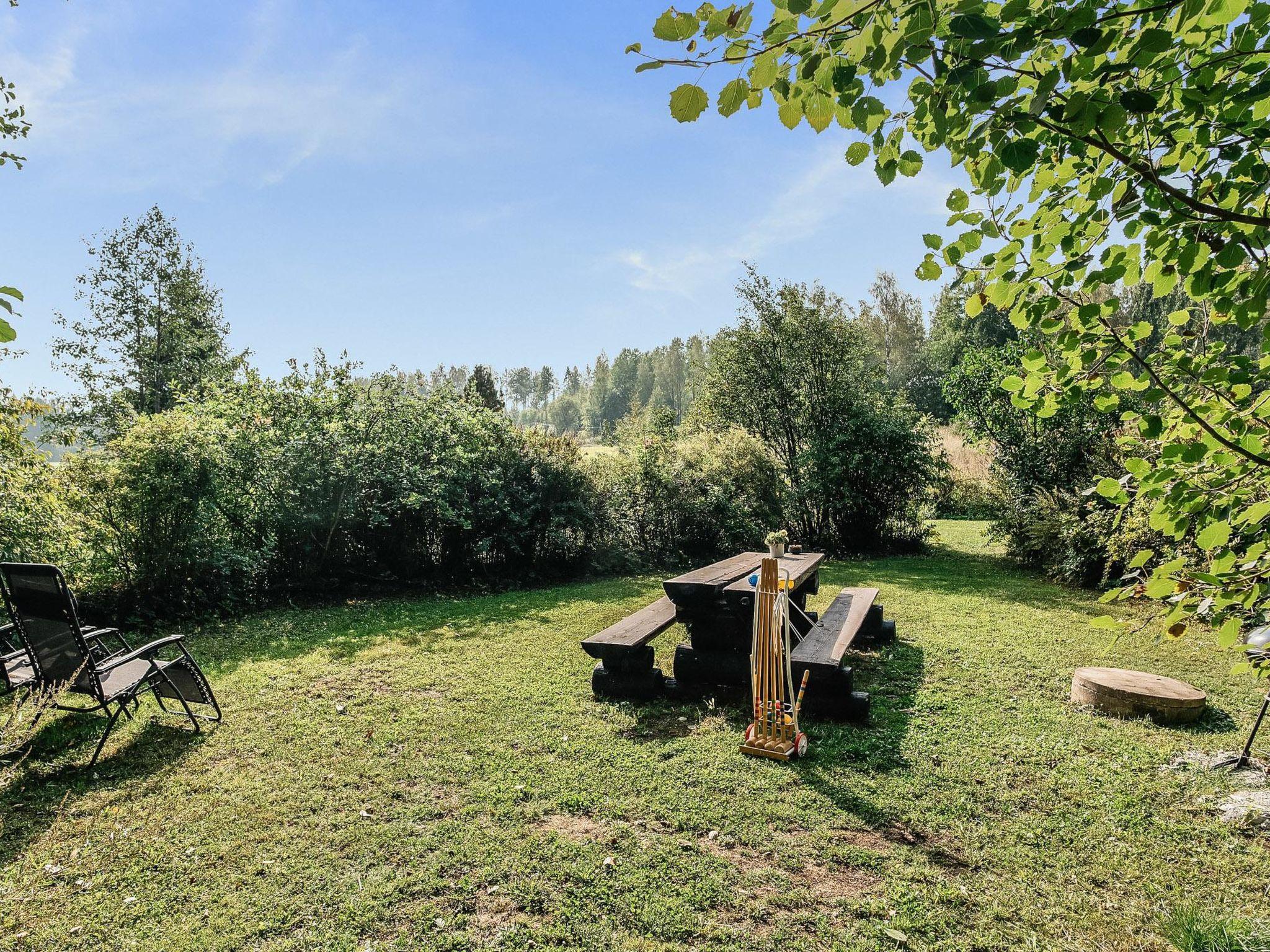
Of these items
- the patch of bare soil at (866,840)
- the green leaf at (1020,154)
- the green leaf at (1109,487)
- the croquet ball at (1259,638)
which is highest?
the green leaf at (1020,154)

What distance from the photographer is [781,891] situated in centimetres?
281

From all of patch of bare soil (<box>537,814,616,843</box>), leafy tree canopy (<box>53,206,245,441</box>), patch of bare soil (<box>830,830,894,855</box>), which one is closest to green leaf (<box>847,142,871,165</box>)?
patch of bare soil (<box>830,830,894,855</box>)

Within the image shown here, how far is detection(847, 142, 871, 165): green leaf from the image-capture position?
5.50ft

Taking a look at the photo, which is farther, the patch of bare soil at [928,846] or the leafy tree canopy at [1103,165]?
the patch of bare soil at [928,846]

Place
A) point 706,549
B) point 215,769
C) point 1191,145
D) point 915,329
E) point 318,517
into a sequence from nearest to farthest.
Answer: point 1191,145, point 215,769, point 318,517, point 706,549, point 915,329

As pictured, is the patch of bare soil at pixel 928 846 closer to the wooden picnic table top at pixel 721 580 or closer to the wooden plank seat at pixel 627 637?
the wooden picnic table top at pixel 721 580

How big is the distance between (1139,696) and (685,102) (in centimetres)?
520

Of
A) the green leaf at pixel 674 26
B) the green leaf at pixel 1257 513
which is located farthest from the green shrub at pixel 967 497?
the green leaf at pixel 674 26

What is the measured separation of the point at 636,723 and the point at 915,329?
52.9m

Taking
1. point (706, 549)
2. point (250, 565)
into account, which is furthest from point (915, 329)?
point (250, 565)

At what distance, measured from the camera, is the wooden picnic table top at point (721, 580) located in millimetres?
4996

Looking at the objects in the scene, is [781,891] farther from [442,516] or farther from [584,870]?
[442,516]

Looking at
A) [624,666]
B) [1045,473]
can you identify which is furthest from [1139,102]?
[1045,473]

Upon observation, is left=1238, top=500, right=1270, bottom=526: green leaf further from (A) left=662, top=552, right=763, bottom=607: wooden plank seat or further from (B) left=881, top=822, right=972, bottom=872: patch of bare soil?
(A) left=662, top=552, right=763, bottom=607: wooden plank seat
